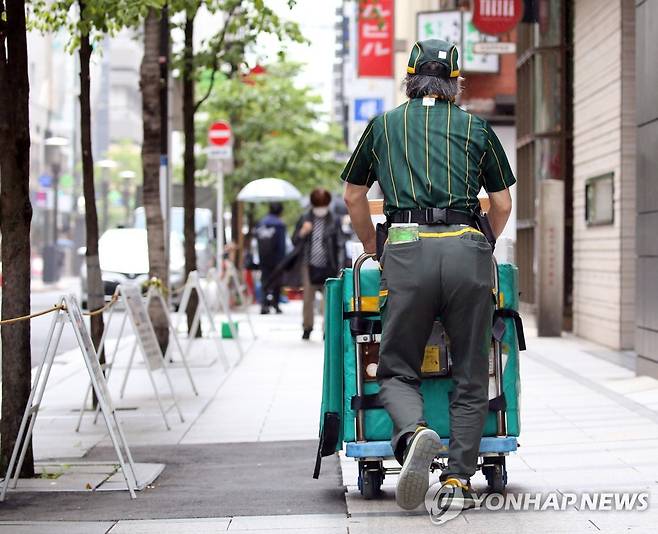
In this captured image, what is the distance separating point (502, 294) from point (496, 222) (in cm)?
32

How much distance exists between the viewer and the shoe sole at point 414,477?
5594 millimetres

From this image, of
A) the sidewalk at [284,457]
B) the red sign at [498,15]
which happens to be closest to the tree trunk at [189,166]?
the sidewalk at [284,457]

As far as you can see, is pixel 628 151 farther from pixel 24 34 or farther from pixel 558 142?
pixel 24 34

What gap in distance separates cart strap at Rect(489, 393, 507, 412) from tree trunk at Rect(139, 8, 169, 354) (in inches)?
332

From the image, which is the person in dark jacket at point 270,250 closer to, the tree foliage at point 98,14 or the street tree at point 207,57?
the street tree at point 207,57

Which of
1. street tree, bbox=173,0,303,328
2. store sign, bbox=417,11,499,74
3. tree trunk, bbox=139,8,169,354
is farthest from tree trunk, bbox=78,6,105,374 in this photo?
store sign, bbox=417,11,499,74

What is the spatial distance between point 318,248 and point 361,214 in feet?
39.6

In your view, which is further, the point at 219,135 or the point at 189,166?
the point at 219,135

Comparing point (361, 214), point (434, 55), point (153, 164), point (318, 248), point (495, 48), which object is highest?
point (495, 48)

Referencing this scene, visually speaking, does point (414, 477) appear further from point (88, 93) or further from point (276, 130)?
point (276, 130)

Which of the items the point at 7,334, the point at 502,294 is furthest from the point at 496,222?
the point at 7,334

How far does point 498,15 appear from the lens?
1805 cm

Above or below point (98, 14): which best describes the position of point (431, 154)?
below

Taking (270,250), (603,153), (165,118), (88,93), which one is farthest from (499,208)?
(270,250)
